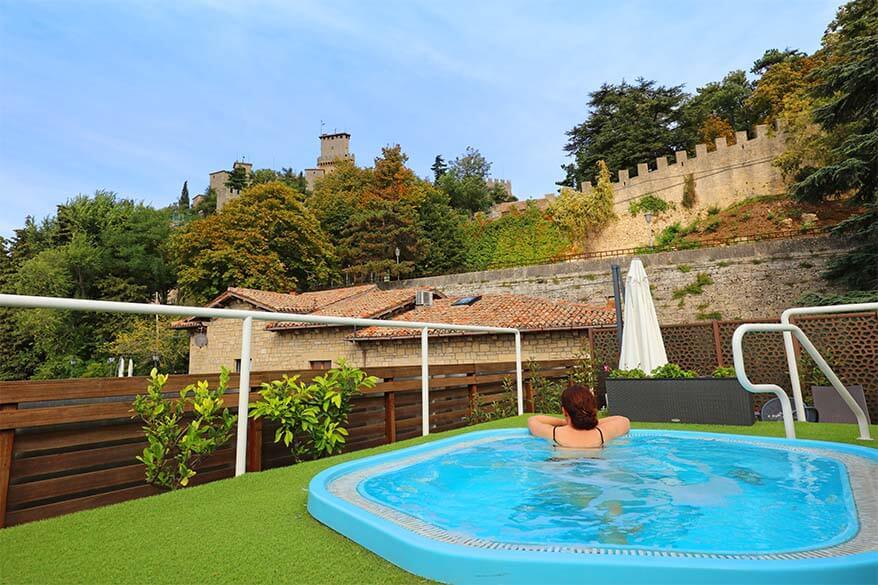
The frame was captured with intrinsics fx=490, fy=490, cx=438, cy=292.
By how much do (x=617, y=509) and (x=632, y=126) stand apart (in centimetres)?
3705

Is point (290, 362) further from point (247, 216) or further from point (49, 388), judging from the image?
point (49, 388)

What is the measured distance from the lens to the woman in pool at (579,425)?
4.50 m

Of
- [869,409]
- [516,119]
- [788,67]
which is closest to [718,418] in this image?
[869,409]

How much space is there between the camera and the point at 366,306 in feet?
66.4

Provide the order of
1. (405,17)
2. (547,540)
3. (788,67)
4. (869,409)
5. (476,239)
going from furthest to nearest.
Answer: (476,239), (788,67), (405,17), (869,409), (547,540)

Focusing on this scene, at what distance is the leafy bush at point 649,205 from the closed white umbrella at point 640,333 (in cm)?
2665

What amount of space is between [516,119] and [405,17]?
497 inches

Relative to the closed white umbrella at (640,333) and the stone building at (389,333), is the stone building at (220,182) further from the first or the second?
the closed white umbrella at (640,333)

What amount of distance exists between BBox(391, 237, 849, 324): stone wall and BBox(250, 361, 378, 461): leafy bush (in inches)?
762

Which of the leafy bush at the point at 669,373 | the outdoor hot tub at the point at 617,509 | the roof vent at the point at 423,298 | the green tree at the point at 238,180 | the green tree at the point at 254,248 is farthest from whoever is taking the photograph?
the green tree at the point at 238,180

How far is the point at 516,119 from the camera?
69.9ft

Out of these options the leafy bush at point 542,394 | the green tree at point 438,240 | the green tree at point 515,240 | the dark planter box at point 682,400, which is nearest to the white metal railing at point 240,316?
the leafy bush at point 542,394

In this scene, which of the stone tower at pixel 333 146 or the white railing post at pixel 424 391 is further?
the stone tower at pixel 333 146

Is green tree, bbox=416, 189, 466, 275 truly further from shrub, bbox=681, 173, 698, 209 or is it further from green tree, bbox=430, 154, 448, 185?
green tree, bbox=430, 154, 448, 185
